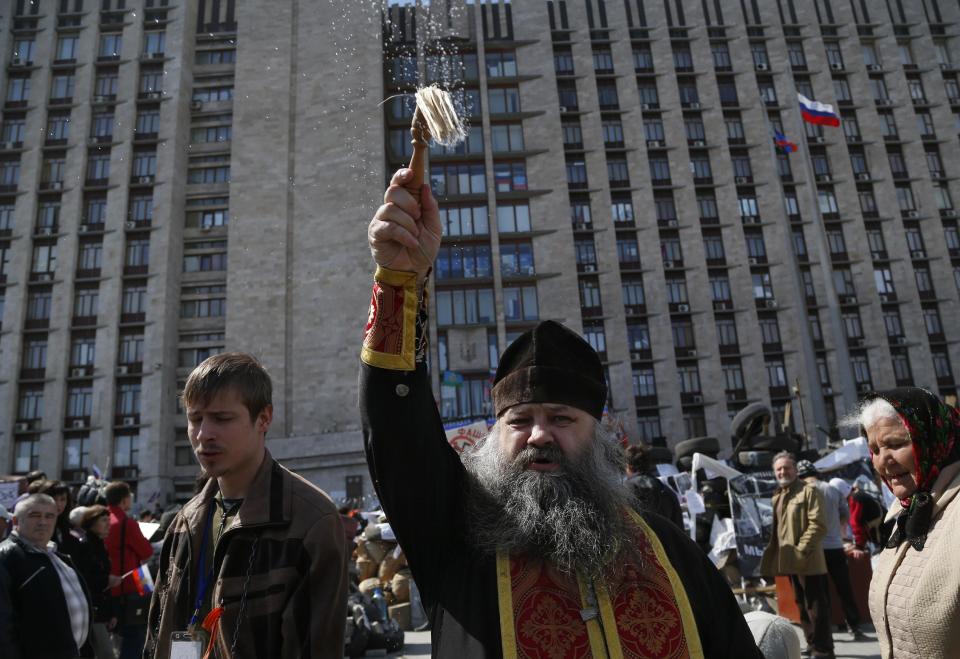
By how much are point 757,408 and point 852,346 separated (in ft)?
76.7

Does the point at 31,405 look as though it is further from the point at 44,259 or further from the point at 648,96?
the point at 648,96

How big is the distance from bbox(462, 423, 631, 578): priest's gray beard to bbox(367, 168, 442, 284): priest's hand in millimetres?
570

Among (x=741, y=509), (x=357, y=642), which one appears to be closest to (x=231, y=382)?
(x=357, y=642)

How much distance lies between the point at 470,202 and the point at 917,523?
3246 centimetres

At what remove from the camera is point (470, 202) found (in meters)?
34.1

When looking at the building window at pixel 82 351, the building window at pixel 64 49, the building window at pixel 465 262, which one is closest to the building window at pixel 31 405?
the building window at pixel 82 351

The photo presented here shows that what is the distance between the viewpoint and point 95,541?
5398mm

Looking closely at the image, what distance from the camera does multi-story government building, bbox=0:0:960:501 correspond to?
3244 centimetres

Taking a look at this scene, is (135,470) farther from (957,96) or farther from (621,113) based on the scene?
(957,96)

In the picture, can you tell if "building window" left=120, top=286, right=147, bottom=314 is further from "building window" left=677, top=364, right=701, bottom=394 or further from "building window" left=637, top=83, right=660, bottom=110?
"building window" left=637, top=83, right=660, bottom=110

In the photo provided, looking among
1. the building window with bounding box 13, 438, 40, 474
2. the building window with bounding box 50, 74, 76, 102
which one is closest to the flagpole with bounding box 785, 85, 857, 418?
the building window with bounding box 13, 438, 40, 474

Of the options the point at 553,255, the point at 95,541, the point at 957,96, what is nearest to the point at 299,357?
the point at 553,255

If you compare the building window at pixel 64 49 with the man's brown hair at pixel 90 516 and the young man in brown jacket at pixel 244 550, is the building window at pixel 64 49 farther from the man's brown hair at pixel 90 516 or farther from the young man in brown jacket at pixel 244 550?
the young man in brown jacket at pixel 244 550

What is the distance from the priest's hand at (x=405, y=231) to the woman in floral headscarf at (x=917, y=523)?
184cm
